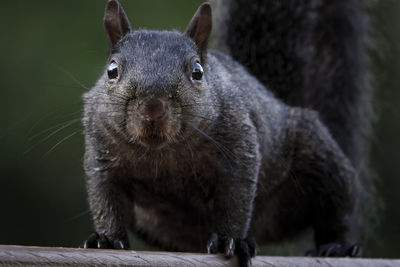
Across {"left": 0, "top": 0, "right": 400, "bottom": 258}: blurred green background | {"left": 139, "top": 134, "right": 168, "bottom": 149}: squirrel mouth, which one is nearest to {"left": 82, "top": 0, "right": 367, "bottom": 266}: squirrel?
{"left": 139, "top": 134, "right": 168, "bottom": 149}: squirrel mouth

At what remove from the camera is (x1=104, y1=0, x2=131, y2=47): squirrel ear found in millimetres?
1557

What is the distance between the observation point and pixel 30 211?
8.61 ft

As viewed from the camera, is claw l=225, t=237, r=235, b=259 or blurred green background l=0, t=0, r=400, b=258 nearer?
claw l=225, t=237, r=235, b=259

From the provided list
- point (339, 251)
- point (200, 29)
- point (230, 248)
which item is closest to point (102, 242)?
point (230, 248)

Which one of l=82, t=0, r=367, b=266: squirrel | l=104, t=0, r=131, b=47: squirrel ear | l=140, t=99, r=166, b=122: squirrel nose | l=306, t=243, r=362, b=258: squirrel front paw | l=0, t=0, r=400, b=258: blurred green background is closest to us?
l=140, t=99, r=166, b=122: squirrel nose

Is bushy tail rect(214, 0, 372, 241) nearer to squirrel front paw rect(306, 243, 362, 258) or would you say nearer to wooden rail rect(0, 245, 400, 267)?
squirrel front paw rect(306, 243, 362, 258)

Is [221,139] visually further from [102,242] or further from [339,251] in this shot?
[339,251]

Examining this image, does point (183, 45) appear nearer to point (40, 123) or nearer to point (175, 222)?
point (175, 222)

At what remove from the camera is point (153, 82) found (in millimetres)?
1355

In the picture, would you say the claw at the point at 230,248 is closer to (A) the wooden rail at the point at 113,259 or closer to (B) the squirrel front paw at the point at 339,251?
(A) the wooden rail at the point at 113,259

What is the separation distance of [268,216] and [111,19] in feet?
2.75

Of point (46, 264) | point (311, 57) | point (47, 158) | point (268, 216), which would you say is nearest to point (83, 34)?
point (47, 158)

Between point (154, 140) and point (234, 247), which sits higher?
point (154, 140)

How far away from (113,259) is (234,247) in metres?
0.35
